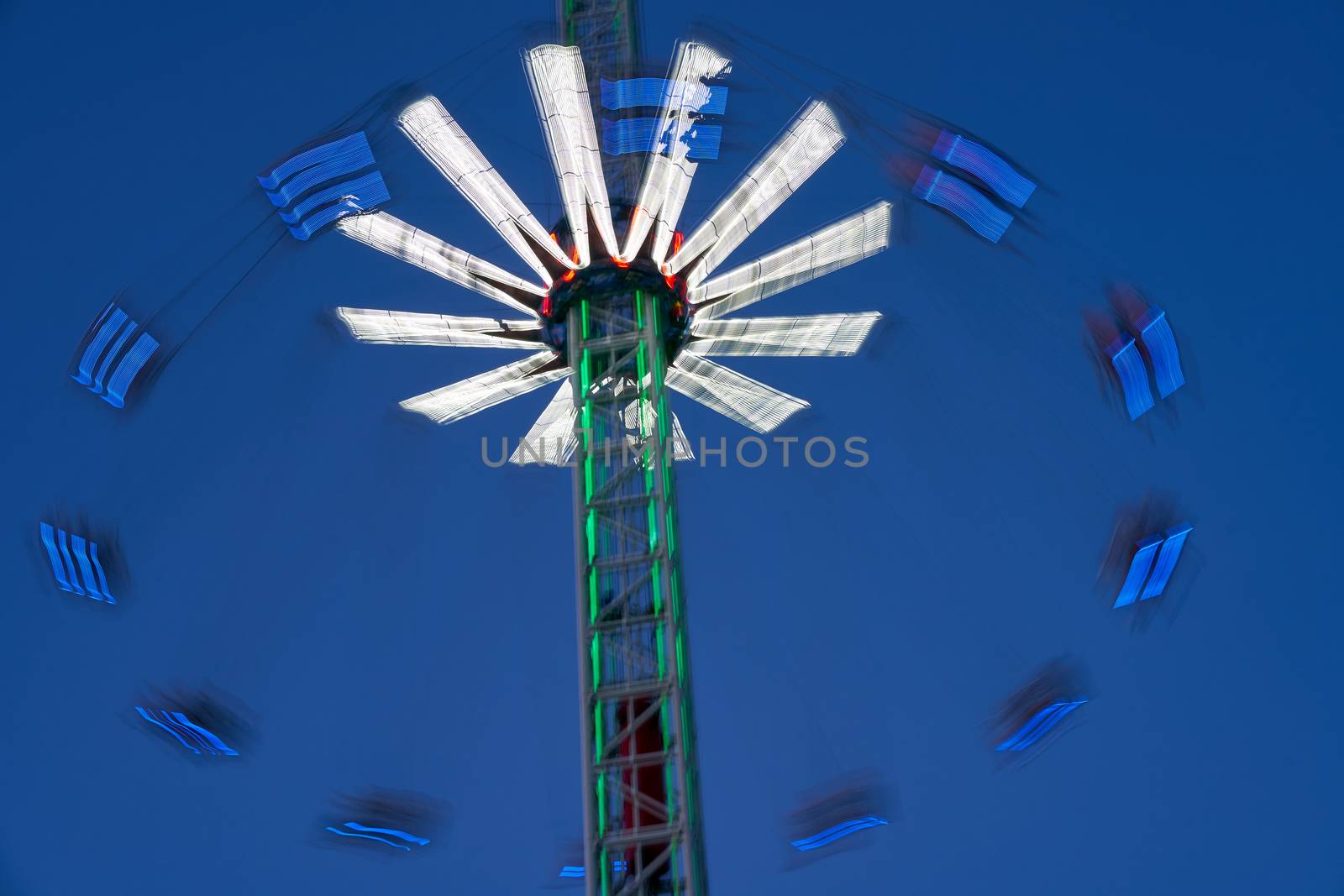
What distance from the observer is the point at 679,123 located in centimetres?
2306

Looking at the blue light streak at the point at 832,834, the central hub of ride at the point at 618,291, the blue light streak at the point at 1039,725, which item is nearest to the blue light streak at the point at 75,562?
the central hub of ride at the point at 618,291

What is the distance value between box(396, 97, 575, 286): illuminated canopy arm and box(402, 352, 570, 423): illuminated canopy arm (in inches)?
137

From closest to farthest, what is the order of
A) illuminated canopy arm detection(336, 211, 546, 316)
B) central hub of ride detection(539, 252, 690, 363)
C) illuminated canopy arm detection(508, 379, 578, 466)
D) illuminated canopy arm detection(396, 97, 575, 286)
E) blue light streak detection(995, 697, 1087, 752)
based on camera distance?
illuminated canopy arm detection(396, 97, 575, 286) < illuminated canopy arm detection(336, 211, 546, 316) < blue light streak detection(995, 697, 1087, 752) < central hub of ride detection(539, 252, 690, 363) < illuminated canopy arm detection(508, 379, 578, 466)

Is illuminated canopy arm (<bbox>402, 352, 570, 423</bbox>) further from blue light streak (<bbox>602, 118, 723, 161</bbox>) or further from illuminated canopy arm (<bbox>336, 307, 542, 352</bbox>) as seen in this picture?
blue light streak (<bbox>602, 118, 723, 161</bbox>)

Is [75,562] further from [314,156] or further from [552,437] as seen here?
[552,437]

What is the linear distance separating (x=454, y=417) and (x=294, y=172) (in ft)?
20.3

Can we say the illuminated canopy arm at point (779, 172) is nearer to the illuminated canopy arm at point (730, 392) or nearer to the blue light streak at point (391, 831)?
the illuminated canopy arm at point (730, 392)

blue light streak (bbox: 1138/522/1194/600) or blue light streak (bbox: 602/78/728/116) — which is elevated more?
blue light streak (bbox: 602/78/728/116)

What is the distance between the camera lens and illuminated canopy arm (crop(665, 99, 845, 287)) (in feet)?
76.5

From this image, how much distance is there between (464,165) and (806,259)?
21.3ft

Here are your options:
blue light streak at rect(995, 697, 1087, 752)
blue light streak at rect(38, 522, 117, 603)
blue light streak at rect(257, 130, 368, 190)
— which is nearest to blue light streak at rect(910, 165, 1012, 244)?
blue light streak at rect(995, 697, 1087, 752)

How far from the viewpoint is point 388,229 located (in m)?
23.9

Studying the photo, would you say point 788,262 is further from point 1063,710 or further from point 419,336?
point 1063,710

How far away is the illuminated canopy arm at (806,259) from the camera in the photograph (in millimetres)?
24312
